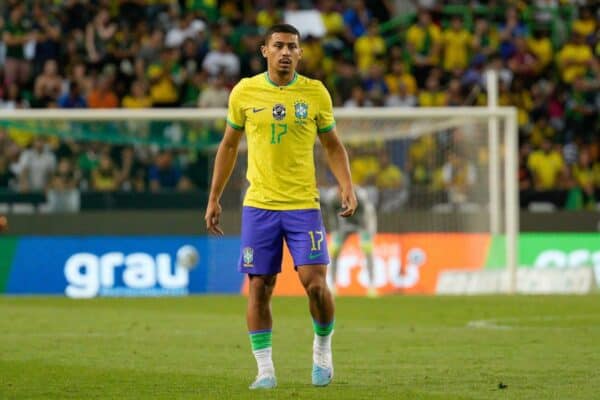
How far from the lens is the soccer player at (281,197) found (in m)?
8.96

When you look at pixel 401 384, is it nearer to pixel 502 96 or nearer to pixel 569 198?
pixel 569 198

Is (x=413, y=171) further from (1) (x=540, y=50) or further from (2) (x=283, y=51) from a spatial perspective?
(2) (x=283, y=51)

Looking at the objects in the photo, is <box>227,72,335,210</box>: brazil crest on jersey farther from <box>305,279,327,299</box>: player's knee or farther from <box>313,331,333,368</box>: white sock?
<box>313,331,333,368</box>: white sock

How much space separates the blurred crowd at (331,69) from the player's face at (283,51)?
44.8 feet

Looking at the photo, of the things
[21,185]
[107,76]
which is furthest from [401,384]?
[107,76]

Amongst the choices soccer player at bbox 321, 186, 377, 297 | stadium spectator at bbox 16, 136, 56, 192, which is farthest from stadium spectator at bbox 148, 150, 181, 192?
soccer player at bbox 321, 186, 377, 297

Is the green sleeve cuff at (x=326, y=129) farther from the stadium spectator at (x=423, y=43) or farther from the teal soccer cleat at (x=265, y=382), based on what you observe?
the stadium spectator at (x=423, y=43)

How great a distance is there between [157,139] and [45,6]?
6.31 m

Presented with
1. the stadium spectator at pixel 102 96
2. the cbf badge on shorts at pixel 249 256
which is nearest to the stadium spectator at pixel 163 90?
the stadium spectator at pixel 102 96

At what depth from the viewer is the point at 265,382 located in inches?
348

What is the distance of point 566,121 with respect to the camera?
2884 centimetres

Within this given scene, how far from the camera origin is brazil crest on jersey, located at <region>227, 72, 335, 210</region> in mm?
9016

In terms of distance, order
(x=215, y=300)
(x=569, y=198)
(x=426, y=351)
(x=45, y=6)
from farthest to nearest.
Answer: (x=45, y=6) < (x=569, y=198) < (x=215, y=300) < (x=426, y=351)

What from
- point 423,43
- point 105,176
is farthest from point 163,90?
point 423,43
